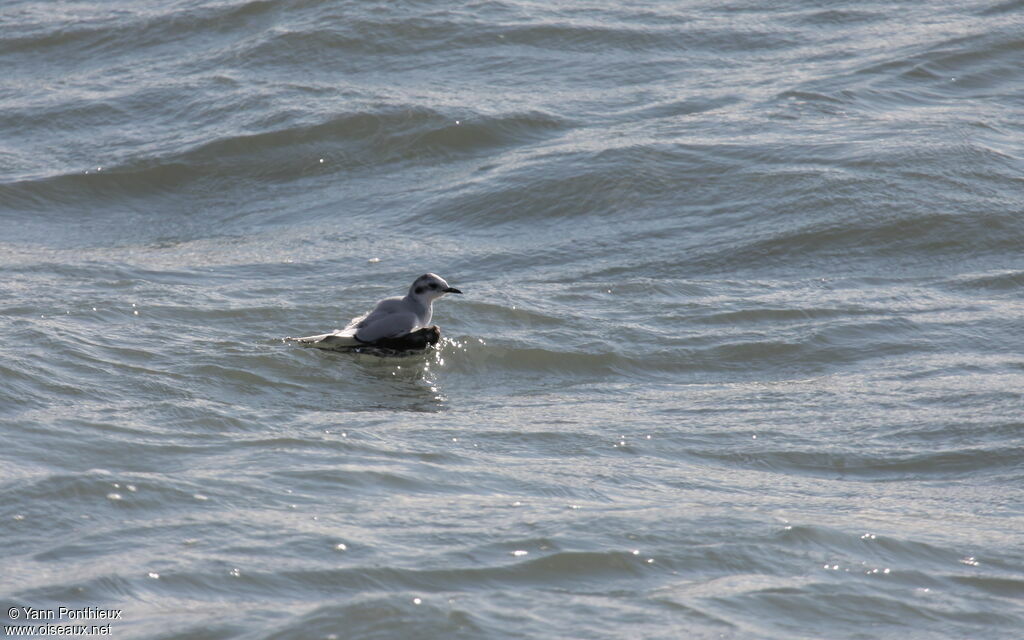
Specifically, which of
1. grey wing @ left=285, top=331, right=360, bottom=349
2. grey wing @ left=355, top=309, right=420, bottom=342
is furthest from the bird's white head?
grey wing @ left=285, top=331, right=360, bottom=349

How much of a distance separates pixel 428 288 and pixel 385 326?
0.58 m

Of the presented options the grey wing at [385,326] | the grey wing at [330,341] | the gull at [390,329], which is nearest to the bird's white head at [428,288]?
the gull at [390,329]

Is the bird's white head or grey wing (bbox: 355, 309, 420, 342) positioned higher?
the bird's white head

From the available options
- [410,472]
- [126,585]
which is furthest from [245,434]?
[126,585]

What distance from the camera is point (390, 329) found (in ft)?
30.5

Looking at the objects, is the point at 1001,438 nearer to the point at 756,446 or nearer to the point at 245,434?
the point at 756,446

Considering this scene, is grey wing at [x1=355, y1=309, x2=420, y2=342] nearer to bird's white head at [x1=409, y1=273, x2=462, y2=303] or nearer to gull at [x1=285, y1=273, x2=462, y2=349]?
gull at [x1=285, y1=273, x2=462, y2=349]

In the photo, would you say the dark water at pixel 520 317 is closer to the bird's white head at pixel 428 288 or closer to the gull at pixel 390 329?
the gull at pixel 390 329

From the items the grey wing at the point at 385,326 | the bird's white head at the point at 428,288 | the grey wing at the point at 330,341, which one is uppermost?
the bird's white head at the point at 428,288

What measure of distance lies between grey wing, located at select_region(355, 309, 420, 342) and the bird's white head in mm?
291

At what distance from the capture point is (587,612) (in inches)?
209

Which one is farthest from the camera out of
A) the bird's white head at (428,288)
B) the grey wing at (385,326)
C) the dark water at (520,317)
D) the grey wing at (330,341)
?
the bird's white head at (428,288)

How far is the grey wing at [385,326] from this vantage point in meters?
9.30

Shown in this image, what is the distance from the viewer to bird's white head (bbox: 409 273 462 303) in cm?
973
